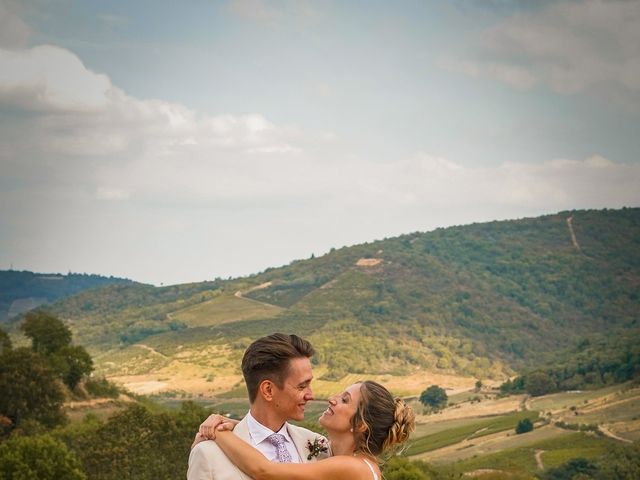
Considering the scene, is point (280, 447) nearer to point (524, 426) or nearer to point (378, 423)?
point (378, 423)

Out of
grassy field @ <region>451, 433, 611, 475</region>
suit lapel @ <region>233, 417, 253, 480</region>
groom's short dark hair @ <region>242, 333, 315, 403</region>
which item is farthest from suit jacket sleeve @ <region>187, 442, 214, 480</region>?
grassy field @ <region>451, 433, 611, 475</region>

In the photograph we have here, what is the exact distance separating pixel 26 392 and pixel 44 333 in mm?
16240

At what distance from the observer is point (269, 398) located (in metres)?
6.57

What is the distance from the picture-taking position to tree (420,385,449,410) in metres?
145

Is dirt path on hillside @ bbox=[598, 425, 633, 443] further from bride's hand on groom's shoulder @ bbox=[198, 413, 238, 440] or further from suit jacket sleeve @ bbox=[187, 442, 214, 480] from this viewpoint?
suit jacket sleeve @ bbox=[187, 442, 214, 480]

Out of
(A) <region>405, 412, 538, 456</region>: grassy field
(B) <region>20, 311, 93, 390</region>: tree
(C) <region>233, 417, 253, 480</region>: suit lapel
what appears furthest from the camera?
(A) <region>405, 412, 538, 456</region>: grassy field

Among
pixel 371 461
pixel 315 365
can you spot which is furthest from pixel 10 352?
pixel 315 365

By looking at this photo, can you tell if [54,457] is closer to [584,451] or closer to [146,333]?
[584,451]

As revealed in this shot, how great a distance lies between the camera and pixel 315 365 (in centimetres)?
16388

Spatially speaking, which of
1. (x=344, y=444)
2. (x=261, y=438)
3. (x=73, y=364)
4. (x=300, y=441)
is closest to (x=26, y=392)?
(x=73, y=364)

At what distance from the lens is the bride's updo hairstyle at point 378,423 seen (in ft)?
22.5

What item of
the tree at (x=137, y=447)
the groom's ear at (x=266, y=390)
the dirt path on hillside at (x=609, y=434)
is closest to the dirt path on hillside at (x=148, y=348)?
the dirt path on hillside at (x=609, y=434)

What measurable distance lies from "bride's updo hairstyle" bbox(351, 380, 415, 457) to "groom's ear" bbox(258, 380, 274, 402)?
73cm

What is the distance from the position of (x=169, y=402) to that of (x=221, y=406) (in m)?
9.38
